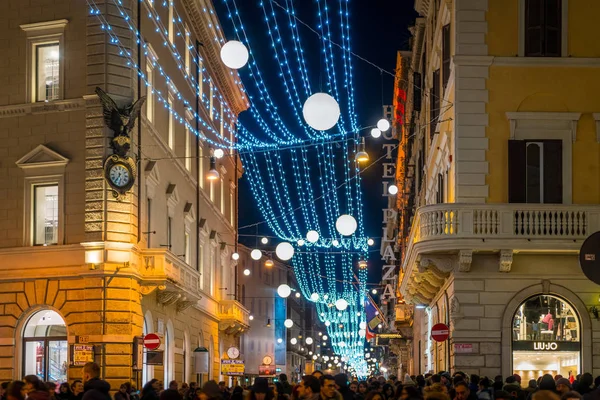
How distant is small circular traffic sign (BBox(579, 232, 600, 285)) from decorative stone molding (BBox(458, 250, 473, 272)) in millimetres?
11357

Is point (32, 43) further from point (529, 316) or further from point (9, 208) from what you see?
point (529, 316)

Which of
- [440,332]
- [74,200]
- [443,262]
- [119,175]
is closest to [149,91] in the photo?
[119,175]

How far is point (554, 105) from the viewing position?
24234mm

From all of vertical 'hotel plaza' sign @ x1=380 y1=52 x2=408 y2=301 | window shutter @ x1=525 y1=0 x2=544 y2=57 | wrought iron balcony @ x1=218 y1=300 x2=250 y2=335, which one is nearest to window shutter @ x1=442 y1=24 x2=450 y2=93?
window shutter @ x1=525 y1=0 x2=544 y2=57

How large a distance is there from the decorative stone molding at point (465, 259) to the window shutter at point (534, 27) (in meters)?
4.78

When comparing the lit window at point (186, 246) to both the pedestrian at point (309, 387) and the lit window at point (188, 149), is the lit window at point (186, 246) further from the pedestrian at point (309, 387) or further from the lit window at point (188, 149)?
the pedestrian at point (309, 387)

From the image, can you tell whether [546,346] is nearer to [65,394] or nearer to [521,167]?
[521,167]

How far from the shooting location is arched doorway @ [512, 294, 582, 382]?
24.3 m

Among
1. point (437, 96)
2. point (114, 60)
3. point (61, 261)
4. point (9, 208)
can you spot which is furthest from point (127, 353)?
point (437, 96)

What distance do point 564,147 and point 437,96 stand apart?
6.70 meters

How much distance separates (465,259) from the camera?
920 inches

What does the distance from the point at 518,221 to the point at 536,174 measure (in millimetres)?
1355

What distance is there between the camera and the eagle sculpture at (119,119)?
2975 centimetres

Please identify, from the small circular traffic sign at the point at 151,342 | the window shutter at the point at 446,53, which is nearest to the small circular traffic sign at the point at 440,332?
the window shutter at the point at 446,53
